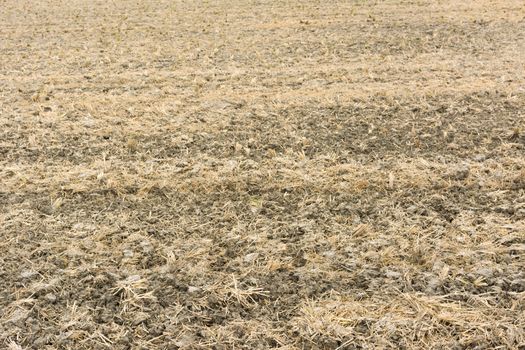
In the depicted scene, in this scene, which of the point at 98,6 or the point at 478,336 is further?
the point at 98,6

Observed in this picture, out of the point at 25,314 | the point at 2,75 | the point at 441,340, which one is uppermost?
the point at 2,75

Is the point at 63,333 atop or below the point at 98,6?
below

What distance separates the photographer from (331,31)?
11406 millimetres

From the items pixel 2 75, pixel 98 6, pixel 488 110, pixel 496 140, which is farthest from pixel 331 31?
pixel 98 6

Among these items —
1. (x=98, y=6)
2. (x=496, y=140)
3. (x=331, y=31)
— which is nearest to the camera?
(x=496, y=140)

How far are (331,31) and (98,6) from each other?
29.6 feet

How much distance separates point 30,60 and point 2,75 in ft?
3.80

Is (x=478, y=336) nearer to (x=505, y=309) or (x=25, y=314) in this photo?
(x=505, y=309)

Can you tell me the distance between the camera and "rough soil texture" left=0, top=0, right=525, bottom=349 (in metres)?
3.43

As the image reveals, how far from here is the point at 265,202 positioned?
4.69m

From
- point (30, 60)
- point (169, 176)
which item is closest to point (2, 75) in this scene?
point (30, 60)

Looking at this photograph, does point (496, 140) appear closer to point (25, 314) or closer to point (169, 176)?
point (169, 176)

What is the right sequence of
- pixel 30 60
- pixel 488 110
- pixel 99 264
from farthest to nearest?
1. pixel 30 60
2. pixel 488 110
3. pixel 99 264

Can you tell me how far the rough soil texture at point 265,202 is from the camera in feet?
11.3
